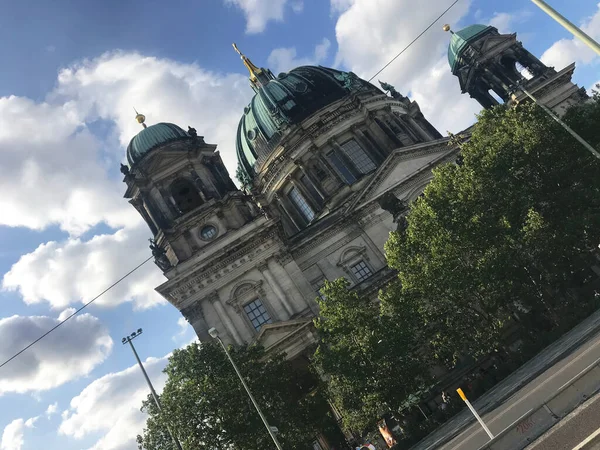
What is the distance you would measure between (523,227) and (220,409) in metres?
19.0

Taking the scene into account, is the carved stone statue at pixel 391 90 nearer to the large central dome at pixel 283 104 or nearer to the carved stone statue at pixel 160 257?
the large central dome at pixel 283 104

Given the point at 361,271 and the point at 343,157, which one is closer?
the point at 361,271

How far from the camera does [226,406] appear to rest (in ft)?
84.8

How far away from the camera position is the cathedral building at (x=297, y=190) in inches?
1404

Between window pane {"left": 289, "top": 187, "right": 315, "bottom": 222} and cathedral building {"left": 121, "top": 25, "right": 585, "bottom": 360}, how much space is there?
0.19m

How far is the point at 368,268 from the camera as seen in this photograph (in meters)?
39.9

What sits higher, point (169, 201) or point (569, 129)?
point (169, 201)

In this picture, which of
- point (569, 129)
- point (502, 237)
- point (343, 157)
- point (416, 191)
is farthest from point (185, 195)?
point (569, 129)

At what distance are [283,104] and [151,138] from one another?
60.2ft

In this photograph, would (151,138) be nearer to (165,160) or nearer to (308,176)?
(165,160)

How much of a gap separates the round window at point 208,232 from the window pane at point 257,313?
646cm

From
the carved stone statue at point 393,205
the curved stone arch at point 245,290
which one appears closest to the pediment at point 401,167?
the carved stone statue at point 393,205

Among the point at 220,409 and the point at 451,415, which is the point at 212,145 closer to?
the point at 220,409

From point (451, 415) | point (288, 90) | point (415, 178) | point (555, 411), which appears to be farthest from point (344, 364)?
point (288, 90)
